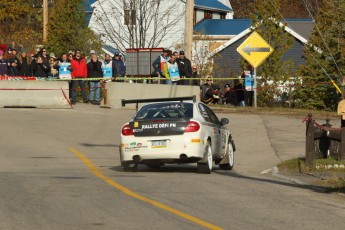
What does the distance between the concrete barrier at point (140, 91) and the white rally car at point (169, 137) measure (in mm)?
16073

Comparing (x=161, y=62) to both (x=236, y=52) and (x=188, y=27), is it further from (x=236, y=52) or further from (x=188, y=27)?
(x=236, y=52)

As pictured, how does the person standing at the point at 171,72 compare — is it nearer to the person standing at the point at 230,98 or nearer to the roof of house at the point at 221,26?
the person standing at the point at 230,98

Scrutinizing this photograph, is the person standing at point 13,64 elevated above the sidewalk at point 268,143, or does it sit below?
above

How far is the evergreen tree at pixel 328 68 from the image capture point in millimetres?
42263

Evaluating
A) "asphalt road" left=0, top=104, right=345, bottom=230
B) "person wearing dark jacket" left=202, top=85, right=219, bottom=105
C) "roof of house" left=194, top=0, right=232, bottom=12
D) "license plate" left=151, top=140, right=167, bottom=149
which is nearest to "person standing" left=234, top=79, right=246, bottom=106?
"person wearing dark jacket" left=202, top=85, right=219, bottom=105

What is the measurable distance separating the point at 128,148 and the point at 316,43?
1037 inches

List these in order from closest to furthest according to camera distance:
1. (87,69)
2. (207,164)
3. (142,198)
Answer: (142,198), (207,164), (87,69)

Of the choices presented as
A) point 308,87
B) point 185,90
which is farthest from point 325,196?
point 308,87

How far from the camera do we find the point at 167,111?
20.8 metres

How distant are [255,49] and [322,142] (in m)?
15.5

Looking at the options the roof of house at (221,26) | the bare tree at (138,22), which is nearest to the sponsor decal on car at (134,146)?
the bare tree at (138,22)

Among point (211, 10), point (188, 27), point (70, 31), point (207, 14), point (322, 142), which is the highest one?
point (211, 10)

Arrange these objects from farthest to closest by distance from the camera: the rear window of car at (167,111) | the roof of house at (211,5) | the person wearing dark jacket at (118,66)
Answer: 1. the roof of house at (211,5)
2. the person wearing dark jacket at (118,66)
3. the rear window of car at (167,111)

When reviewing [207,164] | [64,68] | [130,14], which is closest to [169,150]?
[207,164]
